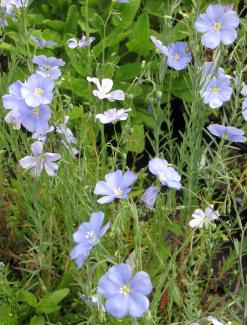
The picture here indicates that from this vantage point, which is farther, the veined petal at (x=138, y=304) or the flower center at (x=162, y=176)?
the flower center at (x=162, y=176)

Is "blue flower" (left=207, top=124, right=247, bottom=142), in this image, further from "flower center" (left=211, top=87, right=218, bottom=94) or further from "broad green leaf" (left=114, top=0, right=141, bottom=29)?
"broad green leaf" (left=114, top=0, right=141, bottom=29)

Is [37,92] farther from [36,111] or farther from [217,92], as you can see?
[217,92]

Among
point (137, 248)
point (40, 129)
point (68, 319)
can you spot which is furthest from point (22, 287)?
point (137, 248)

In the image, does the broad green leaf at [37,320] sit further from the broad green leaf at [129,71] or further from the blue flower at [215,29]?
the broad green leaf at [129,71]

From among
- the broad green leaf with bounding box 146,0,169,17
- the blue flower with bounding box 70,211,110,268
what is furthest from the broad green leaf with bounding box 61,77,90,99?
the blue flower with bounding box 70,211,110,268

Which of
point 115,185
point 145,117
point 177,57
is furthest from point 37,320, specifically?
point 145,117

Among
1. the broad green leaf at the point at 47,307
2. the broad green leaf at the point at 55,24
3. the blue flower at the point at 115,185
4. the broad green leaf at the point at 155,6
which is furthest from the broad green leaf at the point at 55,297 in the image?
the broad green leaf at the point at 155,6

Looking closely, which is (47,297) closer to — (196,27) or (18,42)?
(18,42)
